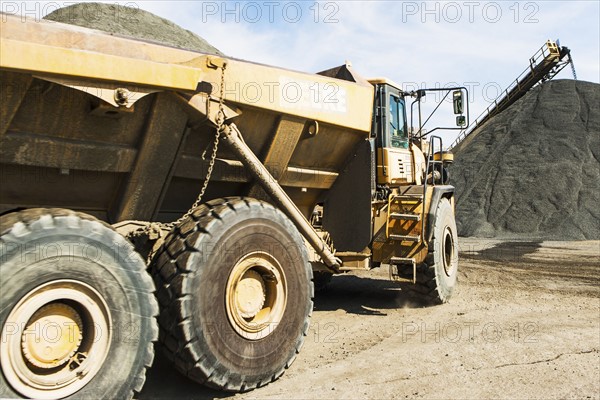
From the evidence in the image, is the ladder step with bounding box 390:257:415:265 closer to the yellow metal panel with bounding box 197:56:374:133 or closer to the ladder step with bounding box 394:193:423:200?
the ladder step with bounding box 394:193:423:200

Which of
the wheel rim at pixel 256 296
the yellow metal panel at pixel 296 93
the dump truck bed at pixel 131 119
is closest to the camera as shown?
the dump truck bed at pixel 131 119

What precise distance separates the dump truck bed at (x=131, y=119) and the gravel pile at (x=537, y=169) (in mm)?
20621

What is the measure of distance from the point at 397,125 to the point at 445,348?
3201 millimetres

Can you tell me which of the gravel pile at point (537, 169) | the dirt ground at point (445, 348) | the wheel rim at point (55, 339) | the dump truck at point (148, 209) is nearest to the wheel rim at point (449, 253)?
the dirt ground at point (445, 348)

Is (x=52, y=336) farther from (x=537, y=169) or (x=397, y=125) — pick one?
(x=537, y=169)

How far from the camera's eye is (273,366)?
368 cm

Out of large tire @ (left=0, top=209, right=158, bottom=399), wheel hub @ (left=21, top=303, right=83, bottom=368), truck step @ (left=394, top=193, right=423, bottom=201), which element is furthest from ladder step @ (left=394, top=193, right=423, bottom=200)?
wheel hub @ (left=21, top=303, right=83, bottom=368)

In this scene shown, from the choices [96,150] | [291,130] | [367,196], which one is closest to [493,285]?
[367,196]

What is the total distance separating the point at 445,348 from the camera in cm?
461

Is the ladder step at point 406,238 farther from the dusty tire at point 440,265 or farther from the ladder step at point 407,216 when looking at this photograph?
the dusty tire at point 440,265

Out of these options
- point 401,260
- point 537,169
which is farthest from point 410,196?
point 537,169

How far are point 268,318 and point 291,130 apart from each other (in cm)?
162

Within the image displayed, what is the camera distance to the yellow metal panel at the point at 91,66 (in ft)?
8.41

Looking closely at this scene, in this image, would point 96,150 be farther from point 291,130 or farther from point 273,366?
point 273,366
